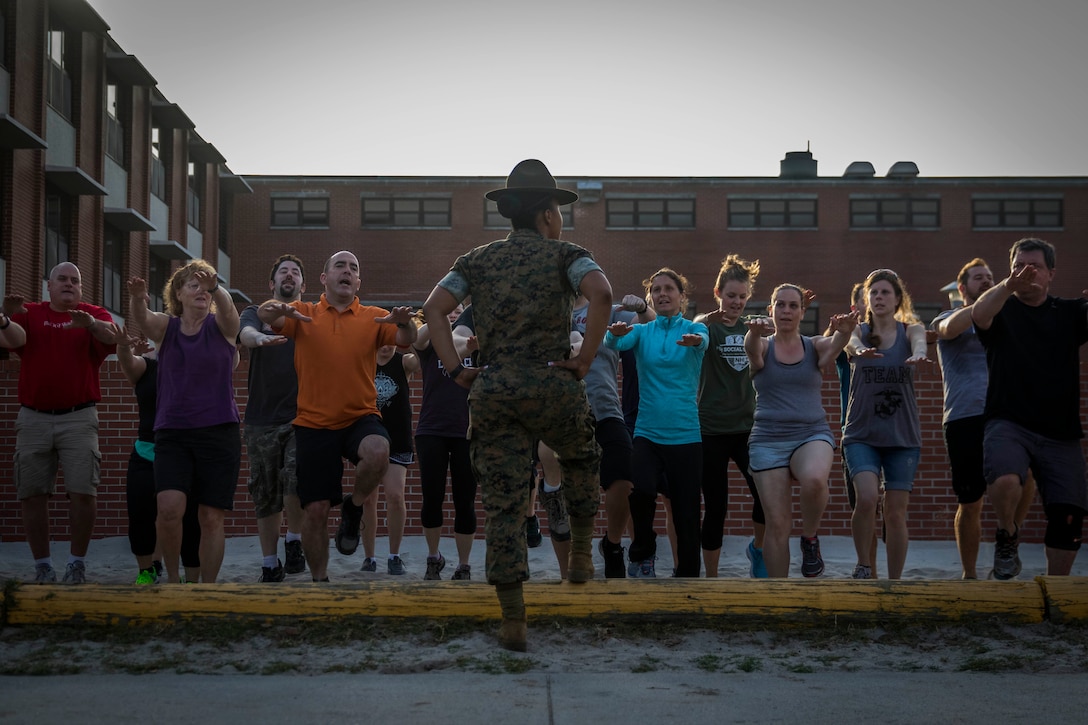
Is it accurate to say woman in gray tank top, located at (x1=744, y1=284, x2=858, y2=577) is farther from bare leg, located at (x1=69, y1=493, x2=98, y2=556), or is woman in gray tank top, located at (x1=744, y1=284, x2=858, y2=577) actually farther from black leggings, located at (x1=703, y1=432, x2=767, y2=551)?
bare leg, located at (x1=69, y1=493, x2=98, y2=556)

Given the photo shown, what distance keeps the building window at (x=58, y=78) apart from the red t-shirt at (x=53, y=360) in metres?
19.1

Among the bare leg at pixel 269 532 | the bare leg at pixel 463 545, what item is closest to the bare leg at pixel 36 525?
the bare leg at pixel 269 532

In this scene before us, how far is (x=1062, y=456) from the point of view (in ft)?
22.5

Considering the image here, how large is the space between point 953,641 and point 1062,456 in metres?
1.56

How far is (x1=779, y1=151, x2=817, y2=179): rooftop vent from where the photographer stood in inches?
1864

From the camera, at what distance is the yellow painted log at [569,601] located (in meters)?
6.00

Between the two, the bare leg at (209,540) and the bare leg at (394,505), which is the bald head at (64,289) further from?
the bare leg at (394,505)

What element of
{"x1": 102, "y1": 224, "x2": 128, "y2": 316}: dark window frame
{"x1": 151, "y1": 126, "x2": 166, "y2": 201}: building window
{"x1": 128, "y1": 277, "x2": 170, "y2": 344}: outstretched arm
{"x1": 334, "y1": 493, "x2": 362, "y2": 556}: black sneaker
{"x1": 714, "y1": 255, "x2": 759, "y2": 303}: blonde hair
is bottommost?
{"x1": 334, "y1": 493, "x2": 362, "y2": 556}: black sneaker

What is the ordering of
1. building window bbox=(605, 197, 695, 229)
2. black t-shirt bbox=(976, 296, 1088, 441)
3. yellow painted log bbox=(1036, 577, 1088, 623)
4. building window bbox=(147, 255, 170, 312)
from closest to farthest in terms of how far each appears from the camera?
yellow painted log bbox=(1036, 577, 1088, 623) < black t-shirt bbox=(976, 296, 1088, 441) < building window bbox=(147, 255, 170, 312) < building window bbox=(605, 197, 695, 229)

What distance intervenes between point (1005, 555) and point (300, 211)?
129 ft

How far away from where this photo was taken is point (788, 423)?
24.7ft

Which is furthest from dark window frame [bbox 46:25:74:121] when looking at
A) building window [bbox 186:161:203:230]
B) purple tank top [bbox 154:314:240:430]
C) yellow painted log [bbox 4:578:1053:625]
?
yellow painted log [bbox 4:578:1053:625]

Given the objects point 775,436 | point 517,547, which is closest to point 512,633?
point 517,547

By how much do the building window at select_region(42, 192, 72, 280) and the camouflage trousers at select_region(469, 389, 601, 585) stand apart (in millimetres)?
22106
